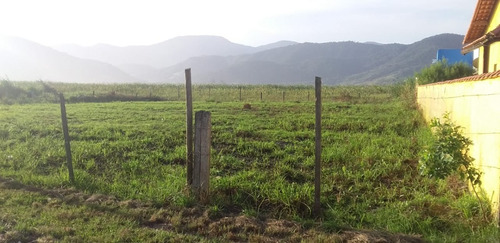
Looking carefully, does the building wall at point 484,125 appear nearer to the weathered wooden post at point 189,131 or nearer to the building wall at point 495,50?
the weathered wooden post at point 189,131

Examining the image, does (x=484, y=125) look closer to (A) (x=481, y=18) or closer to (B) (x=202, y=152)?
(B) (x=202, y=152)

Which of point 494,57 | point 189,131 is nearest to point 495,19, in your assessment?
point 494,57

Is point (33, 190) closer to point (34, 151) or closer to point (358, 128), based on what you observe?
point (34, 151)

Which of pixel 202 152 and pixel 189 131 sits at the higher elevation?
pixel 189 131

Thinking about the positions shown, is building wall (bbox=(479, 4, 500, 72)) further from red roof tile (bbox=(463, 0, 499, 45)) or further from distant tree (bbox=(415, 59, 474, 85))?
Result: distant tree (bbox=(415, 59, 474, 85))

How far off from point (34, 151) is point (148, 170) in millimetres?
3639

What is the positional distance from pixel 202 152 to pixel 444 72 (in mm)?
24114

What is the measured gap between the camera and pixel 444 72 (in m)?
25.0

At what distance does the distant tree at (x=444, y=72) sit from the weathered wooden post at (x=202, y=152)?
74.4ft

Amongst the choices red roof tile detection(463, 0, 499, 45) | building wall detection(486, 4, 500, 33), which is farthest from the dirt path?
red roof tile detection(463, 0, 499, 45)

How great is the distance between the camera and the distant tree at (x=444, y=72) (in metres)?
24.9

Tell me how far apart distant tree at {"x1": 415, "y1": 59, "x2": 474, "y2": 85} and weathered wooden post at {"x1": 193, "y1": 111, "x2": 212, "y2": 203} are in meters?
22.7

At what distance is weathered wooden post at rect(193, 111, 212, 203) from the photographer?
19.0 ft

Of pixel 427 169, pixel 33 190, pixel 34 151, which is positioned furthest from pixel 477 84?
pixel 34 151
